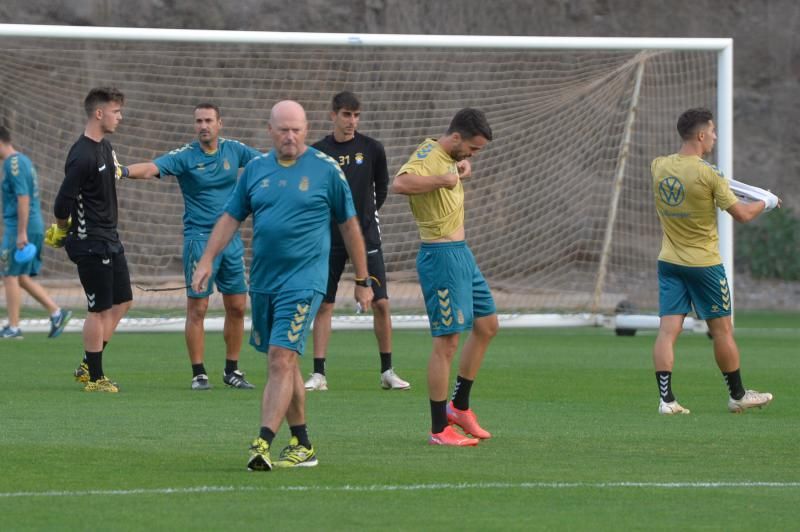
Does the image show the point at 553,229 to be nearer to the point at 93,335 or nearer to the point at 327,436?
the point at 93,335

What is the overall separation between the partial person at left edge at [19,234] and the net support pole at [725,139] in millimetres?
7481

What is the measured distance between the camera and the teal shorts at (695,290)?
10930mm

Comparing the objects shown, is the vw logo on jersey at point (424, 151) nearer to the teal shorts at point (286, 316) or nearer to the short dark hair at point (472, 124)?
the short dark hair at point (472, 124)

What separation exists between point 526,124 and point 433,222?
37.6 ft

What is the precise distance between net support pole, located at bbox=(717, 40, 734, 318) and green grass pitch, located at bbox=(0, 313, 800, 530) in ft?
11.0

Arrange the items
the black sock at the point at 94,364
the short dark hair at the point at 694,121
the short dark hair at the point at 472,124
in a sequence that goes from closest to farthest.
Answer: the short dark hair at the point at 472,124, the short dark hair at the point at 694,121, the black sock at the point at 94,364

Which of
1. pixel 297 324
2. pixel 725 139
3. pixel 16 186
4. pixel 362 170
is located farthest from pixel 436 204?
pixel 725 139

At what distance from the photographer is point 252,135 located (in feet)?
76.4

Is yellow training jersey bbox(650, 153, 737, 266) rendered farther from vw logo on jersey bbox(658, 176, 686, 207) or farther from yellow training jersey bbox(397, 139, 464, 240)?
yellow training jersey bbox(397, 139, 464, 240)

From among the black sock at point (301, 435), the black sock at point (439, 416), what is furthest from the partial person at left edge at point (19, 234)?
the black sock at point (301, 435)

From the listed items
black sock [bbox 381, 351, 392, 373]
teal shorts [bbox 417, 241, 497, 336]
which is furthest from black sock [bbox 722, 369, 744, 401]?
black sock [bbox 381, 351, 392, 373]

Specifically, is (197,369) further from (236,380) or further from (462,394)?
(462,394)

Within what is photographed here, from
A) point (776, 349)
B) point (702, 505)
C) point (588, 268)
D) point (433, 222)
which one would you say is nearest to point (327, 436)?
point (433, 222)

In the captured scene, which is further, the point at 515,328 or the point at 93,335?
the point at 515,328
